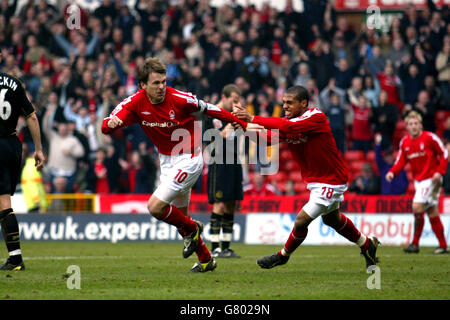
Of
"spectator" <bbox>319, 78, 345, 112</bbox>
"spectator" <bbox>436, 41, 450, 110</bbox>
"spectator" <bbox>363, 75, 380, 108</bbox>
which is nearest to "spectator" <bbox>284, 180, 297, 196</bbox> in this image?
"spectator" <bbox>319, 78, 345, 112</bbox>

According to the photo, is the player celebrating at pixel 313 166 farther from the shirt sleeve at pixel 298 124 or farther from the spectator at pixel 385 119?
the spectator at pixel 385 119

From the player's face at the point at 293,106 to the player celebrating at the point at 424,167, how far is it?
5.22m

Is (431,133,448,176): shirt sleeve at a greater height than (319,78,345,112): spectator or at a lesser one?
lesser

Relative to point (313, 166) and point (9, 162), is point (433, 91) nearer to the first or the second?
point (313, 166)

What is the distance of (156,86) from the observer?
9.15 meters

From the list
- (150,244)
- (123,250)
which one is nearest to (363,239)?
(123,250)

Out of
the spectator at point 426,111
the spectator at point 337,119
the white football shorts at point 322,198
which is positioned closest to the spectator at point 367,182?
the spectator at point 337,119

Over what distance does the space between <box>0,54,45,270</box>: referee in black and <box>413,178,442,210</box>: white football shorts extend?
301 inches

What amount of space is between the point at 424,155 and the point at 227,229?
13.9 ft

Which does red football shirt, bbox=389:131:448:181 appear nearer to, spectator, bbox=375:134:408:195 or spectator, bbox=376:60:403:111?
spectator, bbox=375:134:408:195

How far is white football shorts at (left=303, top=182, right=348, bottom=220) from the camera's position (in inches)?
368

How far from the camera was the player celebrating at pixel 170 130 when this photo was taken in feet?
30.0
